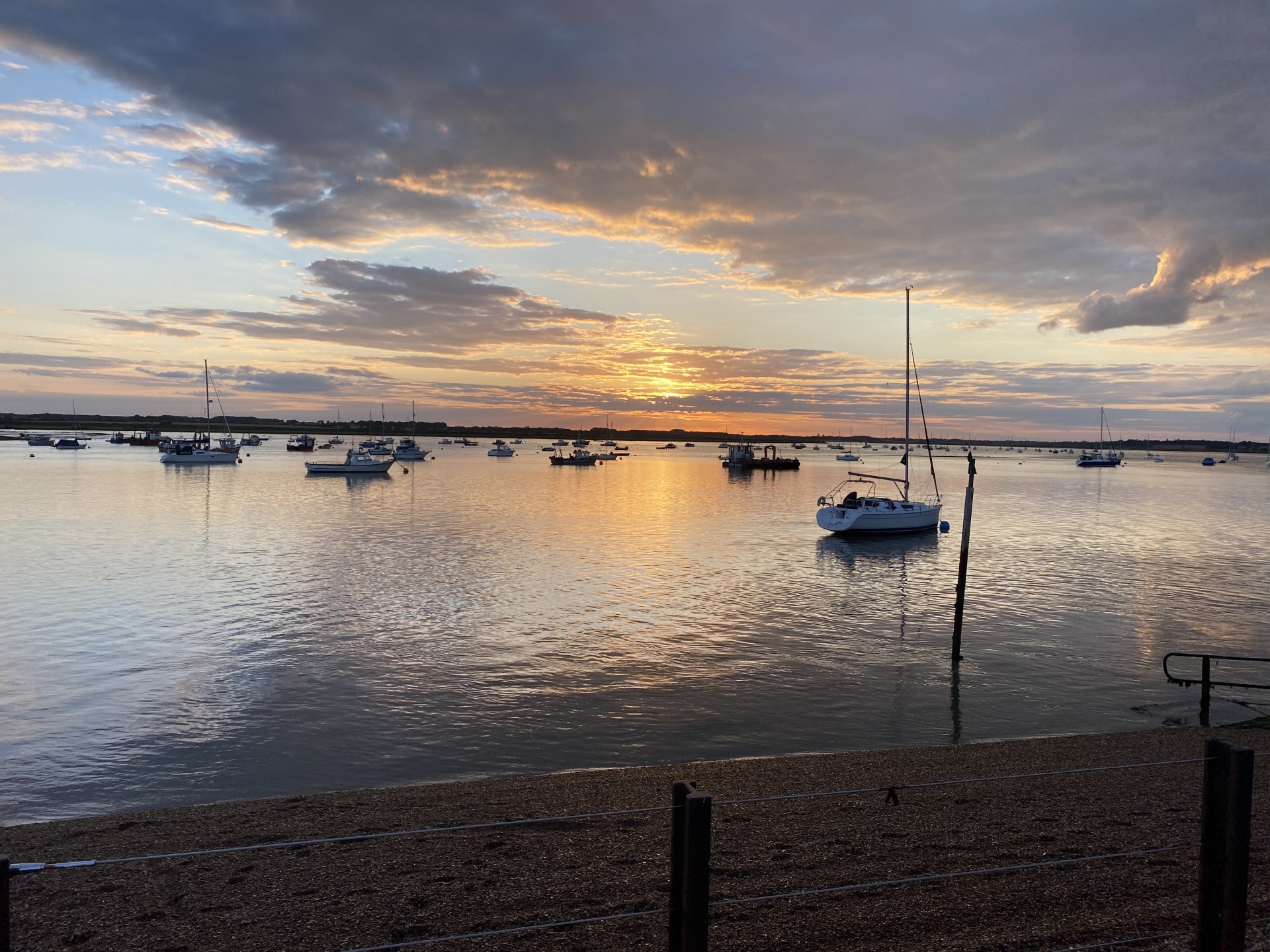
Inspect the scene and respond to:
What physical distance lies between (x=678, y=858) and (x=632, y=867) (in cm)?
Answer: 428

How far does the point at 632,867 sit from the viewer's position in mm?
8516

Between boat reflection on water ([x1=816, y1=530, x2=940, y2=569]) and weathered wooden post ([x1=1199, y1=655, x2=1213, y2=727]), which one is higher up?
weathered wooden post ([x1=1199, y1=655, x2=1213, y2=727])

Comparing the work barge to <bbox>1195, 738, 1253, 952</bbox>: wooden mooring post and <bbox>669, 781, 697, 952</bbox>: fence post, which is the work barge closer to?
<bbox>1195, 738, 1253, 952</bbox>: wooden mooring post

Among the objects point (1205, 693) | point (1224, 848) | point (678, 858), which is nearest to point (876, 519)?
point (1205, 693)

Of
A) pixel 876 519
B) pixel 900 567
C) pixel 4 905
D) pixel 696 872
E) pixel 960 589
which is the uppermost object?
pixel 4 905

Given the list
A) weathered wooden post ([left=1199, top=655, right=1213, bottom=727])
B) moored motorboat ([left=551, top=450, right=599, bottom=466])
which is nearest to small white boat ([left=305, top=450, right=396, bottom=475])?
moored motorboat ([left=551, top=450, right=599, bottom=466])

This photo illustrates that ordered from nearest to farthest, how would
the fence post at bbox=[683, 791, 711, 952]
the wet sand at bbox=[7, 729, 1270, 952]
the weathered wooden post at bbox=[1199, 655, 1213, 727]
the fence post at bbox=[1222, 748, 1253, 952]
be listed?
the fence post at bbox=[683, 791, 711, 952] < the fence post at bbox=[1222, 748, 1253, 952] < the wet sand at bbox=[7, 729, 1270, 952] < the weathered wooden post at bbox=[1199, 655, 1213, 727]

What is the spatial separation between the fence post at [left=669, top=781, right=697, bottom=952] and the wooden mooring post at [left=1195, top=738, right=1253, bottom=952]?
332 cm

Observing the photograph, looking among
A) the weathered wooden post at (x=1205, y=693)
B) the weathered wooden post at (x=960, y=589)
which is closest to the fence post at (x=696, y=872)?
the weathered wooden post at (x=1205, y=693)

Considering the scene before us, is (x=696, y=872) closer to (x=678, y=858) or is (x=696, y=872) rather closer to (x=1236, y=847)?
(x=678, y=858)

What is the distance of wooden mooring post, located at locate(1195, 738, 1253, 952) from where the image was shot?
5.12 m

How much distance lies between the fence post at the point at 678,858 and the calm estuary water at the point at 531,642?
911 cm

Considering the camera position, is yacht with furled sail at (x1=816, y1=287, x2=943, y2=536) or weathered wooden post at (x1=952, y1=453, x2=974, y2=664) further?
yacht with furled sail at (x1=816, y1=287, x2=943, y2=536)

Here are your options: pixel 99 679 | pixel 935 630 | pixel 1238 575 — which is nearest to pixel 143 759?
pixel 99 679
